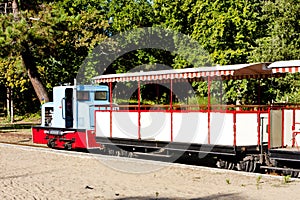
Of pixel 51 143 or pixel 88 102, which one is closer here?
pixel 88 102

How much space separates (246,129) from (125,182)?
3738 millimetres

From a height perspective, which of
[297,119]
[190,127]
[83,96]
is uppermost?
[83,96]

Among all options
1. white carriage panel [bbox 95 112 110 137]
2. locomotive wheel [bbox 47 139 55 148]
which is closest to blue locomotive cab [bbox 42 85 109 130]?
locomotive wheel [bbox 47 139 55 148]

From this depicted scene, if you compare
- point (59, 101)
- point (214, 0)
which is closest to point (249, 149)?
point (59, 101)

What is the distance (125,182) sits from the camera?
12898 mm

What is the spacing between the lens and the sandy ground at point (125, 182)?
11189 millimetres

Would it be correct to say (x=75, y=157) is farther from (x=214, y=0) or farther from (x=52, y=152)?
(x=214, y=0)

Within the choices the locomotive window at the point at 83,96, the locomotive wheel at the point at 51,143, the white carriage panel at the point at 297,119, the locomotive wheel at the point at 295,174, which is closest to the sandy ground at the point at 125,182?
the locomotive wheel at the point at 295,174

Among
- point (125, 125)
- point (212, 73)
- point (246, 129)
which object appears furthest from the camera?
point (125, 125)

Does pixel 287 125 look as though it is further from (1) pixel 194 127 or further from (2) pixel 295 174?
(1) pixel 194 127

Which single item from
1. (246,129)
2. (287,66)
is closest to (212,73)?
(246,129)

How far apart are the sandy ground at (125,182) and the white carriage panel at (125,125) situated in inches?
40.2

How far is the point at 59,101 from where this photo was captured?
2144 cm

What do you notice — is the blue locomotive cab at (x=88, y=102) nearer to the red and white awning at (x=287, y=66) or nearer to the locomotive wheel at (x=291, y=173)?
→ the red and white awning at (x=287, y=66)
